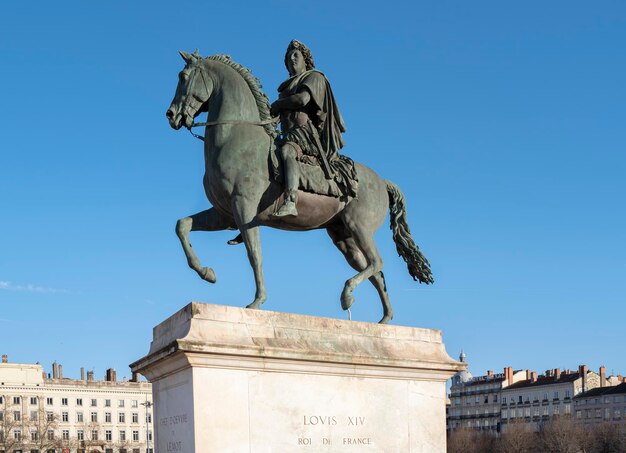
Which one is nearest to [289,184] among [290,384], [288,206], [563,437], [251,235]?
[288,206]

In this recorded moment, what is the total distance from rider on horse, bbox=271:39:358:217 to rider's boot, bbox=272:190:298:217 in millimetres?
537

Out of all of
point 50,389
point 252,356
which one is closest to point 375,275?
point 252,356

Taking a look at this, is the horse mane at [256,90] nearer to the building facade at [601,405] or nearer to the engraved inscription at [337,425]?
the engraved inscription at [337,425]

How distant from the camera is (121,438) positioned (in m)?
113

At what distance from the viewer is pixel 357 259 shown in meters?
13.4

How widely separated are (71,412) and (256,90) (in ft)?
338

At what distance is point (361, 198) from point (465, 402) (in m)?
146

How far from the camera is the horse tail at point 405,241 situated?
1388 cm

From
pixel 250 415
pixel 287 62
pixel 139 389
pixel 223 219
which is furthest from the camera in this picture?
pixel 139 389

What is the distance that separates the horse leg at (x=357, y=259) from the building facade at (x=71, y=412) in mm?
89764

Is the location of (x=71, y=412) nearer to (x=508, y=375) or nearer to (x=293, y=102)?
(x=508, y=375)

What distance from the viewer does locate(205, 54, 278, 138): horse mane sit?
1257 centimetres

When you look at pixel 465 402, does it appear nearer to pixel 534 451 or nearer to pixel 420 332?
pixel 534 451

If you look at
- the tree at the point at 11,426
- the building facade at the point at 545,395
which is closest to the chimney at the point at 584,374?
the building facade at the point at 545,395
